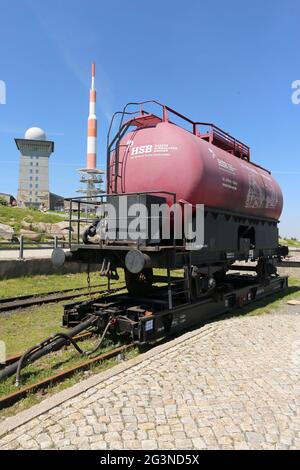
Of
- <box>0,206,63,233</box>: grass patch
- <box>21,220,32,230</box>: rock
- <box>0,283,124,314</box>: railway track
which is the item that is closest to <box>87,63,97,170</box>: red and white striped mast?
<box>0,206,63,233</box>: grass patch

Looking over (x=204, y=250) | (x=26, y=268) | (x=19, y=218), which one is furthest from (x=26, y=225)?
(x=204, y=250)

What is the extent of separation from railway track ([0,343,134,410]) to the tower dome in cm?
12478

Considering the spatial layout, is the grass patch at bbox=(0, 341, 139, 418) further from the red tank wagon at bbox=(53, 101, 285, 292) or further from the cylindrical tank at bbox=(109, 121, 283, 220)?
the cylindrical tank at bbox=(109, 121, 283, 220)

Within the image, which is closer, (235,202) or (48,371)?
(48,371)

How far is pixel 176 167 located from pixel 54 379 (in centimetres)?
447

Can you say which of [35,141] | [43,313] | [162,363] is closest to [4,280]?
[43,313]

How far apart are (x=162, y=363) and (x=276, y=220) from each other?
9.01m

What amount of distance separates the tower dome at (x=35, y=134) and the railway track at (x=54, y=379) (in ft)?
409

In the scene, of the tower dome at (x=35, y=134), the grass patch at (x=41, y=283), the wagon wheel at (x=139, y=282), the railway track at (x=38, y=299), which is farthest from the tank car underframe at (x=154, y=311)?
the tower dome at (x=35, y=134)

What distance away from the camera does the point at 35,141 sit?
121 meters

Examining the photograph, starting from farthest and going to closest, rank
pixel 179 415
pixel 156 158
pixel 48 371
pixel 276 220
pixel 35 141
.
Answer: pixel 35 141 → pixel 276 220 → pixel 156 158 → pixel 48 371 → pixel 179 415

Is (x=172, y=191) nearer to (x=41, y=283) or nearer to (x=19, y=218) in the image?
(x=41, y=283)

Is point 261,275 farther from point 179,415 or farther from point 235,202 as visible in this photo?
point 179,415
